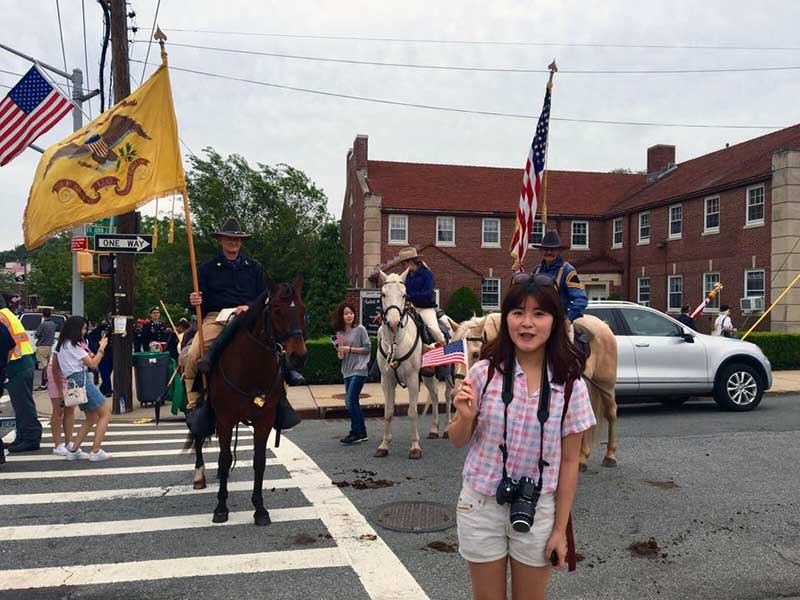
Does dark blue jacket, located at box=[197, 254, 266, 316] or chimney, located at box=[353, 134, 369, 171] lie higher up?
chimney, located at box=[353, 134, 369, 171]

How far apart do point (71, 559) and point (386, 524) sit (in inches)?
102

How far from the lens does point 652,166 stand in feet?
113

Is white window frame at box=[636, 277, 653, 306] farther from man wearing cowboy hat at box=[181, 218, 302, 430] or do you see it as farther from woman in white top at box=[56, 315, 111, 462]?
woman in white top at box=[56, 315, 111, 462]

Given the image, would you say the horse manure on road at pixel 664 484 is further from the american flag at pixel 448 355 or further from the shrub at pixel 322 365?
the shrub at pixel 322 365

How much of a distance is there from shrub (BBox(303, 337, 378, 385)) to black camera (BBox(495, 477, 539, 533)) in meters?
12.7

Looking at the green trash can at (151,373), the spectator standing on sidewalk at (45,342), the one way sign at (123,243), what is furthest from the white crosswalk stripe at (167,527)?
the spectator standing on sidewalk at (45,342)

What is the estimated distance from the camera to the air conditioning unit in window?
22517mm

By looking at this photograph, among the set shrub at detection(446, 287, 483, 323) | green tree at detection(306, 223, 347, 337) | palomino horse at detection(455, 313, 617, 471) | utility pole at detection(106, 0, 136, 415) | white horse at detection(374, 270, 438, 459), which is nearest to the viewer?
palomino horse at detection(455, 313, 617, 471)

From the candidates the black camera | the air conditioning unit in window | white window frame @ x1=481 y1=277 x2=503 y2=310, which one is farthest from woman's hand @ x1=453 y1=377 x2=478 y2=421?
white window frame @ x1=481 y1=277 x2=503 y2=310

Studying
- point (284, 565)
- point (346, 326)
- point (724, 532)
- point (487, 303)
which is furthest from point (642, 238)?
point (284, 565)

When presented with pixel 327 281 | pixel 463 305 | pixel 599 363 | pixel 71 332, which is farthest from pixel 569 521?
pixel 327 281

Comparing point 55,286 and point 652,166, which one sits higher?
point 652,166

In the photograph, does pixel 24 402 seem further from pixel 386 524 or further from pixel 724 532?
pixel 724 532

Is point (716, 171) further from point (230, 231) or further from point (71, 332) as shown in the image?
point (71, 332)
